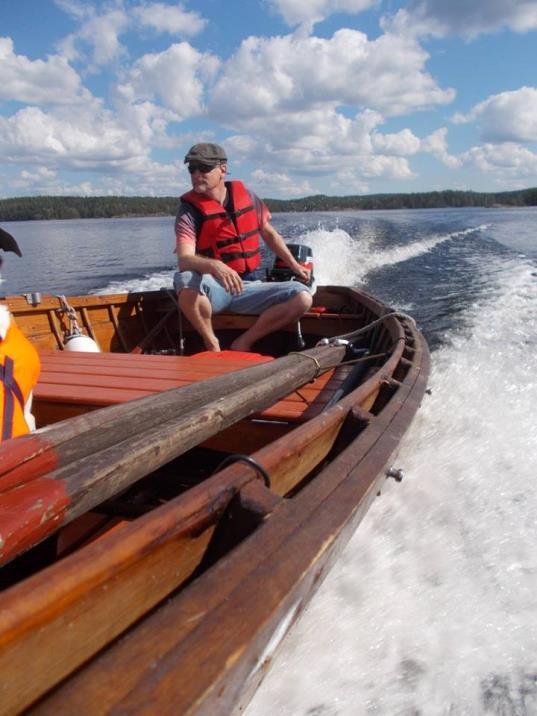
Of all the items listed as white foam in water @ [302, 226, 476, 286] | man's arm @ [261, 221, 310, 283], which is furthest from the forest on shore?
man's arm @ [261, 221, 310, 283]

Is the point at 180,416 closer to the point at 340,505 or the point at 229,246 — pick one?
the point at 340,505

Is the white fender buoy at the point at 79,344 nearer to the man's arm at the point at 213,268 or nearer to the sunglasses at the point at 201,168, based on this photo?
the man's arm at the point at 213,268

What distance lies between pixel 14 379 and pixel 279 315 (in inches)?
97.6

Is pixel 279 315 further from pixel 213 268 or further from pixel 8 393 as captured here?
Answer: pixel 8 393

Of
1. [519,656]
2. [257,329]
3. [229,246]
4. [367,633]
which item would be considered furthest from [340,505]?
[229,246]

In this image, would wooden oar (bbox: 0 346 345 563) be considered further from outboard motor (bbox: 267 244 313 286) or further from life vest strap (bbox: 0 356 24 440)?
outboard motor (bbox: 267 244 313 286)

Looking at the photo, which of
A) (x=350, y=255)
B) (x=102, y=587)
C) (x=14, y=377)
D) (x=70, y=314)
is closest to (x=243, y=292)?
(x=70, y=314)

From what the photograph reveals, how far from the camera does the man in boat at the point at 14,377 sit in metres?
1.38

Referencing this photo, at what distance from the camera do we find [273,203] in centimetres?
5997

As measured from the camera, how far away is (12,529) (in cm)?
93

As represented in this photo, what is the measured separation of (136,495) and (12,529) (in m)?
1.27

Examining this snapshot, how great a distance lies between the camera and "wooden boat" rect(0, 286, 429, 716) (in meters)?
0.72

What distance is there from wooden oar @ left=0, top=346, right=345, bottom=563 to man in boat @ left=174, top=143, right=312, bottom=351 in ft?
5.81

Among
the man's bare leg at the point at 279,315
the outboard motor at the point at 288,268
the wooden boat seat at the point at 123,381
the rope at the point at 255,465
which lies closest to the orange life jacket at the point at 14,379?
the rope at the point at 255,465
